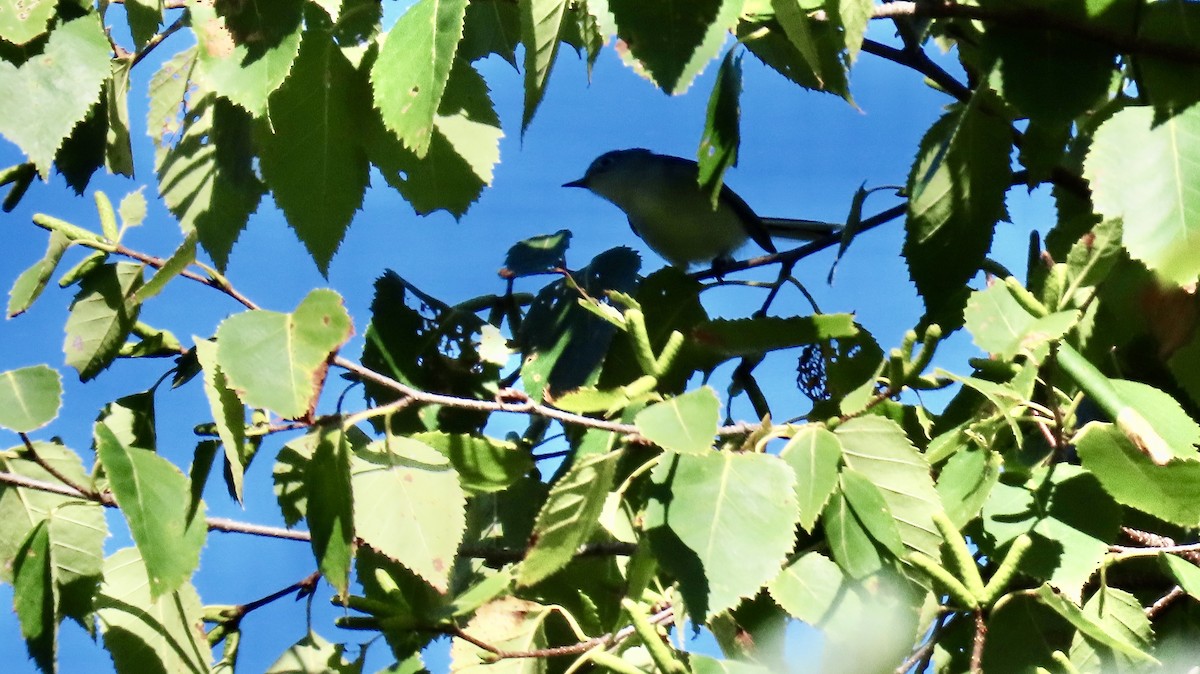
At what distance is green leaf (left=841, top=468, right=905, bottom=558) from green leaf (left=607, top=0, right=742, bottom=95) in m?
0.41

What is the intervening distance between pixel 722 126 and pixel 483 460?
0.50m

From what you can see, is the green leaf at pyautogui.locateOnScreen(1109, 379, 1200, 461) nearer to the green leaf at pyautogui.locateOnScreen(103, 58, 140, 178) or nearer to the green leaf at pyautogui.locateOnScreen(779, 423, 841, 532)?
the green leaf at pyautogui.locateOnScreen(779, 423, 841, 532)

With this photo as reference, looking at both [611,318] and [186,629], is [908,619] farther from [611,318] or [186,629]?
[186,629]

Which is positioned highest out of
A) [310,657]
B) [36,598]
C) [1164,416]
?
[1164,416]

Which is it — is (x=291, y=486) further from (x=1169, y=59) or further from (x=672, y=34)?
(x=1169, y=59)

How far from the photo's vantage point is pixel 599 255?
178 centimetres

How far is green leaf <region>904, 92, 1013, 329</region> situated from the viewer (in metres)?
1.43

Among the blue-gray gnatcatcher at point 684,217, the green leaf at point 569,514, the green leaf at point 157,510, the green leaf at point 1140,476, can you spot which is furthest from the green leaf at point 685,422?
the blue-gray gnatcatcher at point 684,217

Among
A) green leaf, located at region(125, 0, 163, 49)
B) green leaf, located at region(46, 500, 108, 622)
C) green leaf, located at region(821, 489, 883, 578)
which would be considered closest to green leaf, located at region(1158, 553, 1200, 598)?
green leaf, located at region(821, 489, 883, 578)

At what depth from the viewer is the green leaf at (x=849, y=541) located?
1022 millimetres

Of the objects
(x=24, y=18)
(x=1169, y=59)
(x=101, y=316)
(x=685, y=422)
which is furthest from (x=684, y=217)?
(x=685, y=422)

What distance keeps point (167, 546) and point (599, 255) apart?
0.86 metres

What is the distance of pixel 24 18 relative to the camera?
1283 millimetres

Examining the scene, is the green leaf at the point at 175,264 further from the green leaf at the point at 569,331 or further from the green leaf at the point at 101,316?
the green leaf at the point at 569,331
